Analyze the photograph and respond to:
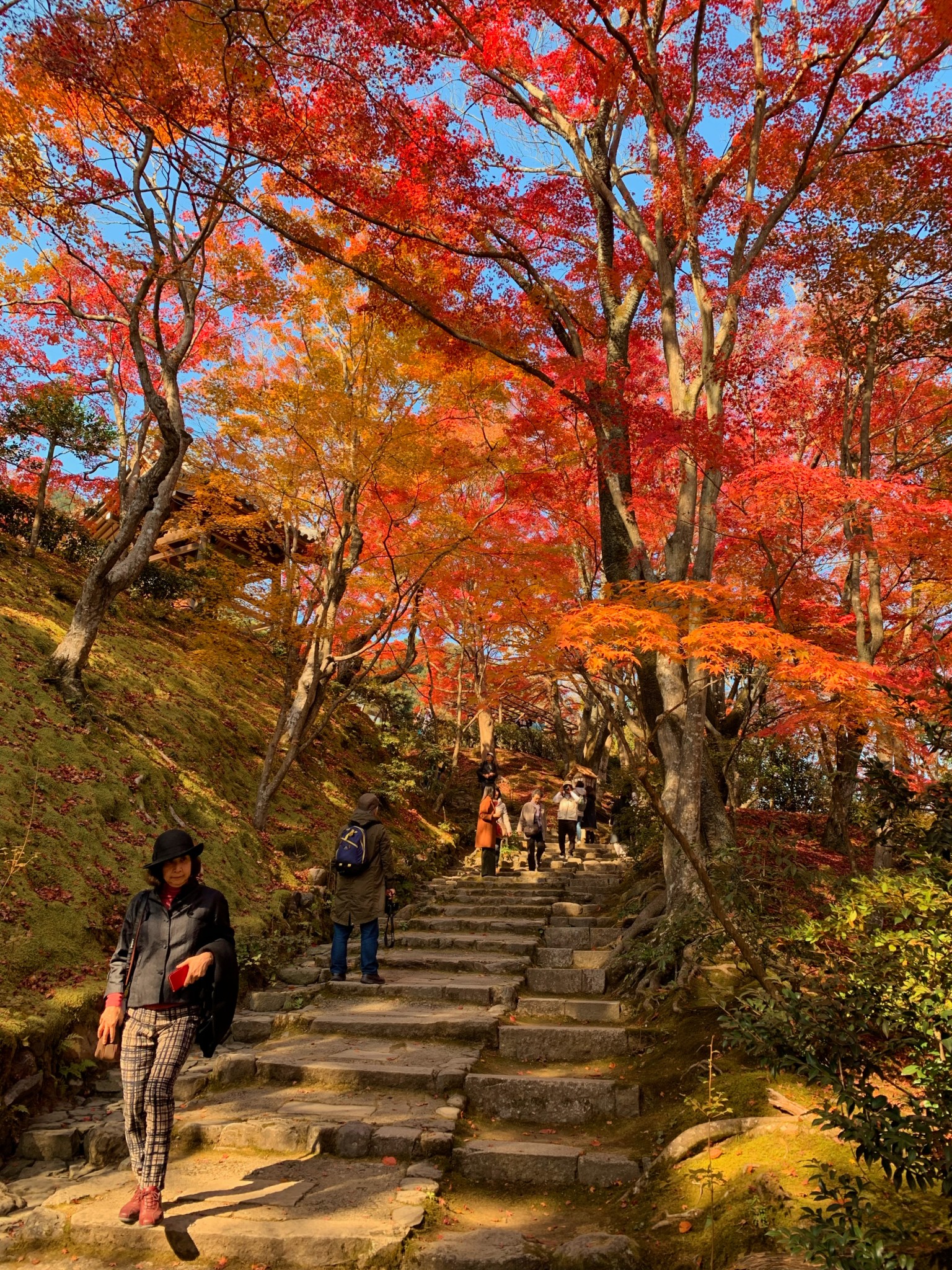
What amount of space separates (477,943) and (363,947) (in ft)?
5.83

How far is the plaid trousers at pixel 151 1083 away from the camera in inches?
146

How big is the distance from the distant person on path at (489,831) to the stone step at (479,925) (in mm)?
2615

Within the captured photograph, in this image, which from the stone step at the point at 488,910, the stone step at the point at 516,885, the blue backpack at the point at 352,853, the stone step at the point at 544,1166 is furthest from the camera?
the stone step at the point at 516,885

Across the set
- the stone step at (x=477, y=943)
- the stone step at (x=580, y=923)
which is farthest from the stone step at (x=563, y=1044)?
the stone step at (x=580, y=923)

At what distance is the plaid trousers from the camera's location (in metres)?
3.71

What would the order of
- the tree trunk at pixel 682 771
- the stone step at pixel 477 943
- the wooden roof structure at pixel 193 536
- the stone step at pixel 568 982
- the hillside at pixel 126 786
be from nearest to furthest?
the hillside at pixel 126 786 < the tree trunk at pixel 682 771 < the stone step at pixel 568 982 < the stone step at pixel 477 943 < the wooden roof structure at pixel 193 536

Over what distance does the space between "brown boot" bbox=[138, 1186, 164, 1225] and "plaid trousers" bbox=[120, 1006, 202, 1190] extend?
33mm

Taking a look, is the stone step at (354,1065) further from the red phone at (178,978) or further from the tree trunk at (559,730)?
the tree trunk at (559,730)

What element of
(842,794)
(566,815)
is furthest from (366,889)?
(566,815)

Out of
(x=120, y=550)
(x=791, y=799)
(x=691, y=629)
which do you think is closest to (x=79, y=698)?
(x=120, y=550)

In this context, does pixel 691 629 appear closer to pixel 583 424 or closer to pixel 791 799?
pixel 583 424

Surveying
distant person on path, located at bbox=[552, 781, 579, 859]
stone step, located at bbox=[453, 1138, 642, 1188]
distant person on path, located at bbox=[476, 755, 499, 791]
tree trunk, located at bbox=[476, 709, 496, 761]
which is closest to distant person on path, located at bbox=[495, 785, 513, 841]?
distant person on path, located at bbox=[476, 755, 499, 791]

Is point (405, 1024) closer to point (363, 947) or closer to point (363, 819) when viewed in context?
point (363, 947)

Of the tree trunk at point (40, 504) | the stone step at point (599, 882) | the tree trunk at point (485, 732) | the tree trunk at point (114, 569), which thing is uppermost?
the tree trunk at point (40, 504)
